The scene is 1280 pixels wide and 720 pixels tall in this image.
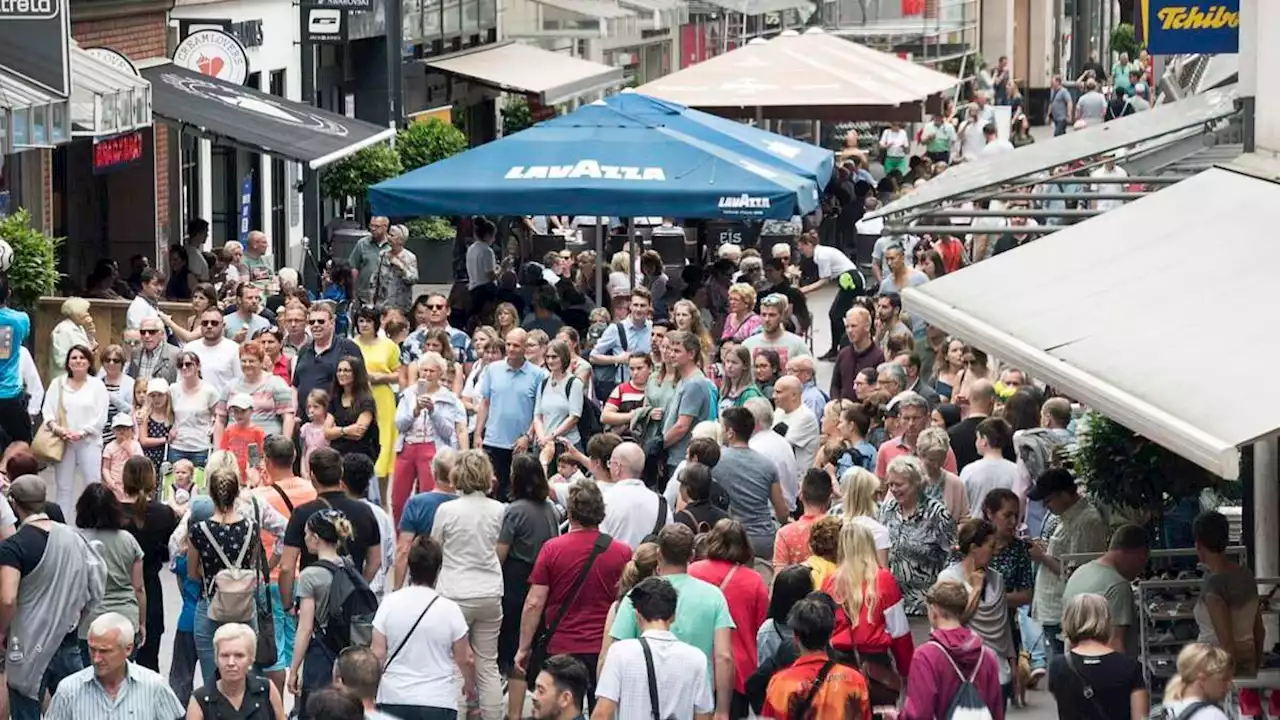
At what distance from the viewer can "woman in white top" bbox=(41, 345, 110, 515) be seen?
15.2 meters

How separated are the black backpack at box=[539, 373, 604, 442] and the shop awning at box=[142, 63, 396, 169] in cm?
877

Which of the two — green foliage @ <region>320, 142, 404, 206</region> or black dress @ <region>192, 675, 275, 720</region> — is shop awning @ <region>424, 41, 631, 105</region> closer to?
green foliage @ <region>320, 142, 404, 206</region>

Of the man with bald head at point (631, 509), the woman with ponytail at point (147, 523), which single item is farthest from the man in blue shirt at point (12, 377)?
the man with bald head at point (631, 509)

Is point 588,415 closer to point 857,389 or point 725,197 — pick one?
point 857,389

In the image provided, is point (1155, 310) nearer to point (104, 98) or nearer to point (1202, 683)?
point (1202, 683)

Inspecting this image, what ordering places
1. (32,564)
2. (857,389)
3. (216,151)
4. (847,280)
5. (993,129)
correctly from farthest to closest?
(993,129) < (216,151) < (847,280) < (857,389) < (32,564)

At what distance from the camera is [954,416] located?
14375 millimetres

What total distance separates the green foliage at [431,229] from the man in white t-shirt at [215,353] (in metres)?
15.4

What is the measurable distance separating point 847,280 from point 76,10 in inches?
315

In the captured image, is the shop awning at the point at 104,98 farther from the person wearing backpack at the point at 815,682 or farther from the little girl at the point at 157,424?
the person wearing backpack at the point at 815,682

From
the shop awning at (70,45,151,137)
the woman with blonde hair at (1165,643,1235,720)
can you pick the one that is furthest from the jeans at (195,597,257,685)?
the shop awning at (70,45,151,137)

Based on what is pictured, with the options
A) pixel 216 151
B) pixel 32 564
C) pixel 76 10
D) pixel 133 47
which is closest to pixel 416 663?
pixel 32 564

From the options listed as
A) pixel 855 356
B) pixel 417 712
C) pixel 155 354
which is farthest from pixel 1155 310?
pixel 155 354

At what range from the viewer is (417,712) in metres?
10.3
